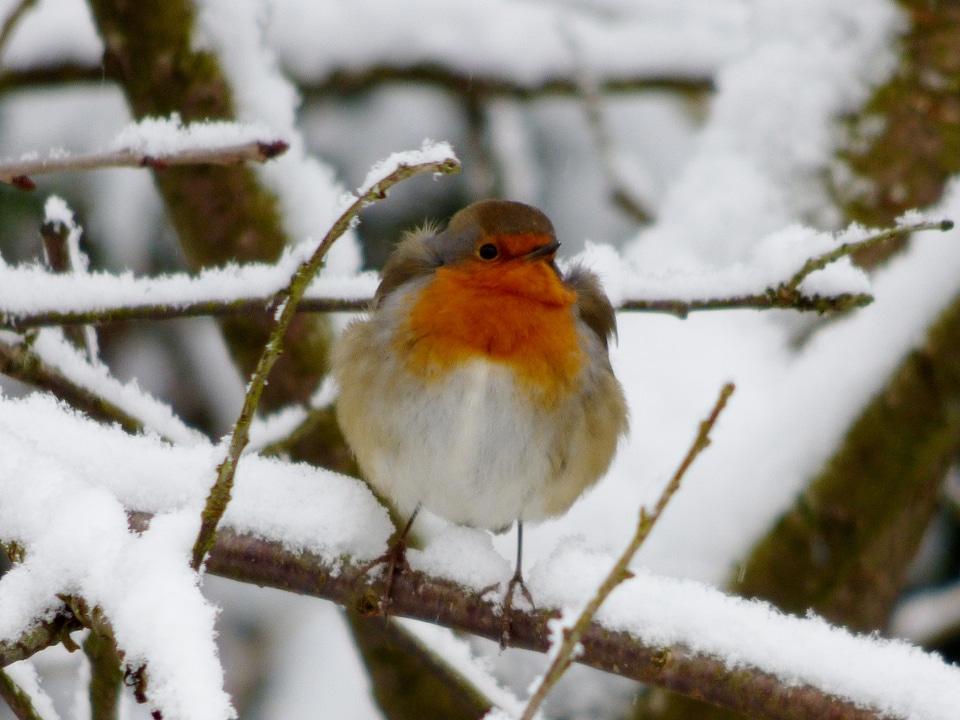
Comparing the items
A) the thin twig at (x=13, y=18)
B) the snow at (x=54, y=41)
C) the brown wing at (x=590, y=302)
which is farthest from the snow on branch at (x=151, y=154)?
the snow at (x=54, y=41)

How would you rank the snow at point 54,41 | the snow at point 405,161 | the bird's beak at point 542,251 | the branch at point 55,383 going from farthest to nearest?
the snow at point 54,41
the bird's beak at point 542,251
the branch at point 55,383
the snow at point 405,161

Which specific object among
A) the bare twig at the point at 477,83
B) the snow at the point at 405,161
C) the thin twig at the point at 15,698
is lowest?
the thin twig at the point at 15,698

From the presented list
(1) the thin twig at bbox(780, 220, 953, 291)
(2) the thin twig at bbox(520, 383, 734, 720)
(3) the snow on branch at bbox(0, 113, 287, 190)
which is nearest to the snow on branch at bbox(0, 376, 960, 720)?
(2) the thin twig at bbox(520, 383, 734, 720)

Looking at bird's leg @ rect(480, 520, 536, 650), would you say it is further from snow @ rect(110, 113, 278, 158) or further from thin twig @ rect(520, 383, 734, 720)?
snow @ rect(110, 113, 278, 158)

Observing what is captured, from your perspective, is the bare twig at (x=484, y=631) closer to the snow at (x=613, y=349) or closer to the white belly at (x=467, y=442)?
the snow at (x=613, y=349)

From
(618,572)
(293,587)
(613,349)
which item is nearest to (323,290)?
(293,587)

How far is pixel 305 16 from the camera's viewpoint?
481 cm

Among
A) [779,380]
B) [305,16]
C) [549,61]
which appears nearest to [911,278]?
[779,380]

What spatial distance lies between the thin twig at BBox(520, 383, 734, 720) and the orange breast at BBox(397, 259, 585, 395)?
4.74 ft

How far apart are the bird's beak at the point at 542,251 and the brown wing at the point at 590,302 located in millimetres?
110

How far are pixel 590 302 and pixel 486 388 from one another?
0.53 m

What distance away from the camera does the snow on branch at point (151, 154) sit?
48.7 inches

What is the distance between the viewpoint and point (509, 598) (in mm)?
1966

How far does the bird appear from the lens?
8.32 feet
